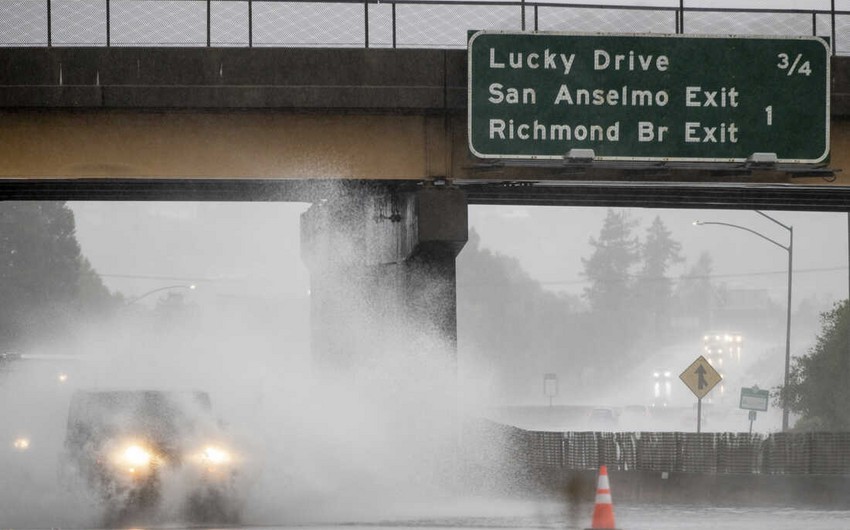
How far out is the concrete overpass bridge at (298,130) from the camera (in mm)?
23203

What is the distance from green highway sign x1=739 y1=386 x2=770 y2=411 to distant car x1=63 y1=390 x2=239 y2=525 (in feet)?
82.8

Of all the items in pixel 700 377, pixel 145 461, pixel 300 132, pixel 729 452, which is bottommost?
pixel 729 452

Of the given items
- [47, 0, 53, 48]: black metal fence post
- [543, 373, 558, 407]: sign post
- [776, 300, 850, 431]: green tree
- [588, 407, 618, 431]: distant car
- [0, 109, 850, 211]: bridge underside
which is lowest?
[588, 407, 618, 431]: distant car

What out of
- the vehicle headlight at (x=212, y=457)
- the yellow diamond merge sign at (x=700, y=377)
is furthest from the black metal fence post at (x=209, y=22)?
the yellow diamond merge sign at (x=700, y=377)

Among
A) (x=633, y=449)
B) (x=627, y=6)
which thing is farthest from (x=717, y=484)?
(x=627, y=6)

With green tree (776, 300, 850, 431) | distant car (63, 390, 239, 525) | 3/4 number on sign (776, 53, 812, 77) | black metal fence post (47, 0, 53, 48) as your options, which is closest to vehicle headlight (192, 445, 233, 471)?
distant car (63, 390, 239, 525)

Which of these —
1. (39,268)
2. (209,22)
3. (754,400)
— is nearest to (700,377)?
(754,400)

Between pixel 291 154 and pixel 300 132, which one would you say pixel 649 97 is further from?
pixel 291 154

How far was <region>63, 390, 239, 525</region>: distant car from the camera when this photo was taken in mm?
18062

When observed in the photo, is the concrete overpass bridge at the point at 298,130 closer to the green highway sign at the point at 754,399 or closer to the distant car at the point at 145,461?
the distant car at the point at 145,461

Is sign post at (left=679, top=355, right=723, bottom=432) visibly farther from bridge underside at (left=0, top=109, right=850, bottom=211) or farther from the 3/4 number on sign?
the 3/4 number on sign

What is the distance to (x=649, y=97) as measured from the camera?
23.0m

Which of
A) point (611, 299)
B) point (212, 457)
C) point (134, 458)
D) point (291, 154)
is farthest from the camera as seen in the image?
point (611, 299)

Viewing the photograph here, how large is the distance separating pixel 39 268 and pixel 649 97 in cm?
10441
